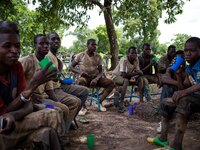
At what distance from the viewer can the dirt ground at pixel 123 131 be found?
3.62 m

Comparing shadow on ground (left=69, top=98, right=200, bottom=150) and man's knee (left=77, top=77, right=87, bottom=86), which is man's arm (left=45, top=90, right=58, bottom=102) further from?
man's knee (left=77, top=77, right=87, bottom=86)

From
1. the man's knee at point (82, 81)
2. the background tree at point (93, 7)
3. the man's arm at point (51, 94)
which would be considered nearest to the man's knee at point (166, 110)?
the man's arm at point (51, 94)

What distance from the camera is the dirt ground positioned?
3.62 m

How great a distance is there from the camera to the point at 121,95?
588 cm

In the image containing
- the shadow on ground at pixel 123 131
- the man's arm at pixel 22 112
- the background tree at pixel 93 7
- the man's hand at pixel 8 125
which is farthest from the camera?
the background tree at pixel 93 7

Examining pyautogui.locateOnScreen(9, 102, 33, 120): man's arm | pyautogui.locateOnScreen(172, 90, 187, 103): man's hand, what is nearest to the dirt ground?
pyautogui.locateOnScreen(172, 90, 187, 103): man's hand

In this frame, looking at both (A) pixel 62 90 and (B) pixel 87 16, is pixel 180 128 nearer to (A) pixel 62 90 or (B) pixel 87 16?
(A) pixel 62 90

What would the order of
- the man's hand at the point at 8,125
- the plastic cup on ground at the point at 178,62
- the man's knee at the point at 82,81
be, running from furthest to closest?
1. the man's knee at the point at 82,81
2. the plastic cup on ground at the point at 178,62
3. the man's hand at the point at 8,125

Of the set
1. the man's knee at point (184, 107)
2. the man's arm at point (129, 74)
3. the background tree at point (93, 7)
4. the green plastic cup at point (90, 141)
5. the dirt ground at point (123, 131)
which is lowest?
the dirt ground at point (123, 131)

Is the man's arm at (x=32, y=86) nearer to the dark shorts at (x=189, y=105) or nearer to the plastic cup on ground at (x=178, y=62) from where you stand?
the dark shorts at (x=189, y=105)

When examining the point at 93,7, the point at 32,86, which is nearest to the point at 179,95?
the point at 32,86

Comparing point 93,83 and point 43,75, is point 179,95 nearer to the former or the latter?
point 43,75

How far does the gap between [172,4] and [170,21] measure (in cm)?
78

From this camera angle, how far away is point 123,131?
4305mm
